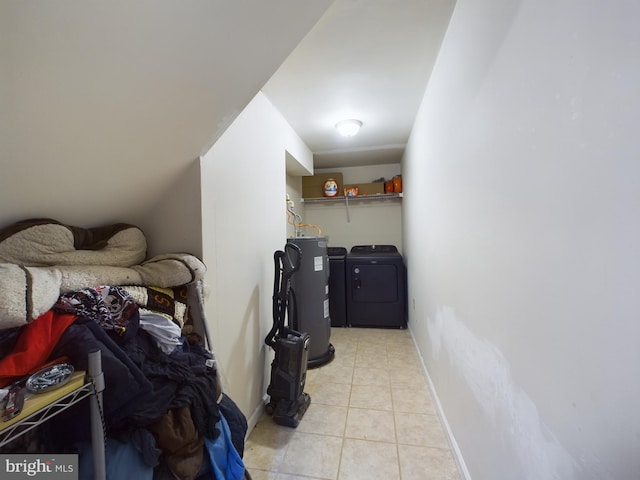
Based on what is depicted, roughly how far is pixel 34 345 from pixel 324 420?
1695 mm

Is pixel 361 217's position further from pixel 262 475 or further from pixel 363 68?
pixel 262 475

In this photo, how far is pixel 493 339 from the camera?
99 cm

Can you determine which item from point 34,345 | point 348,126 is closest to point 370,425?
point 34,345

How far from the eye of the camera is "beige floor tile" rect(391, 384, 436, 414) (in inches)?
75.8

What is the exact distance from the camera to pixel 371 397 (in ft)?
6.88

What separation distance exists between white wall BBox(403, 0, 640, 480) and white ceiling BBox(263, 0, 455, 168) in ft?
0.87

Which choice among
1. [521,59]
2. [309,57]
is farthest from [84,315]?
[309,57]

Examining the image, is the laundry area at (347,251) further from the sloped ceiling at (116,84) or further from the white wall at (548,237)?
the sloped ceiling at (116,84)

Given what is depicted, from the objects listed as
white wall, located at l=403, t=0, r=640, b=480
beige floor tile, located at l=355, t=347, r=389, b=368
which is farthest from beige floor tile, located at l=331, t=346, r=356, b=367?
white wall, located at l=403, t=0, r=640, b=480

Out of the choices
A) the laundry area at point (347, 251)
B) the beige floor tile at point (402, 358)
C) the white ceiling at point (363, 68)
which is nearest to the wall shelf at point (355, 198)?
the laundry area at point (347, 251)

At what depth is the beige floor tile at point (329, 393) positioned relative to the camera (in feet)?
6.72

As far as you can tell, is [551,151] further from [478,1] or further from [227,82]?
[227,82]

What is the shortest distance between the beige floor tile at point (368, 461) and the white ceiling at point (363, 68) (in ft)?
7.84

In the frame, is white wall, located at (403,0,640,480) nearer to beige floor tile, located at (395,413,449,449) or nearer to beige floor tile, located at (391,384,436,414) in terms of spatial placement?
beige floor tile, located at (395,413,449,449)
